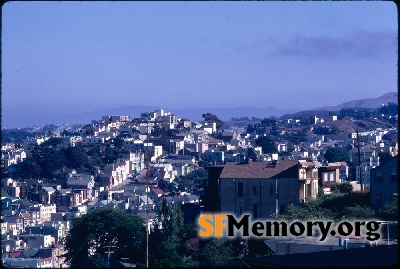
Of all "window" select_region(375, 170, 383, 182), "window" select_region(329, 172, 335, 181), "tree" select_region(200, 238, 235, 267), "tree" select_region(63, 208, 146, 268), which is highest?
"window" select_region(375, 170, 383, 182)

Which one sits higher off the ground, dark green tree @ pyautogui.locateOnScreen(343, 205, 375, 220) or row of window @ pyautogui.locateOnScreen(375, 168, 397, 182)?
row of window @ pyautogui.locateOnScreen(375, 168, 397, 182)

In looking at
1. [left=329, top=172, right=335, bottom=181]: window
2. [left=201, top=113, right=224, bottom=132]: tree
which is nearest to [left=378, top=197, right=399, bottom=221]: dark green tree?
[left=329, top=172, right=335, bottom=181]: window

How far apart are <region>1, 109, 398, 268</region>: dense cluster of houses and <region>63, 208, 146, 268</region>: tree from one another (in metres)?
0.68

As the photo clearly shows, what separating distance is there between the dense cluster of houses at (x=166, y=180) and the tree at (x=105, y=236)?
68 cm

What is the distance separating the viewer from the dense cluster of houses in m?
11.2

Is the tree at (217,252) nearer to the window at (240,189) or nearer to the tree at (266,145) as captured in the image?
the window at (240,189)

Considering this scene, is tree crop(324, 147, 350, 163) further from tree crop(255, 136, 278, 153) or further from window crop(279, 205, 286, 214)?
window crop(279, 205, 286, 214)

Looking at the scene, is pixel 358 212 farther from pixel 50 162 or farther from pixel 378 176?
pixel 50 162

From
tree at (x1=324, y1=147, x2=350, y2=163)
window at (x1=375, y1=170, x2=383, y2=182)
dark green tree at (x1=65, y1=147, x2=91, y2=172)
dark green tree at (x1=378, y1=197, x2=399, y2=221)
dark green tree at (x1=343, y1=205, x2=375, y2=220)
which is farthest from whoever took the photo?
dark green tree at (x1=65, y1=147, x2=91, y2=172)

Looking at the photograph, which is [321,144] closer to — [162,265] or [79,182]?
[79,182]

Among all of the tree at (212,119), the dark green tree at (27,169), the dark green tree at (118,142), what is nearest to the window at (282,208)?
the dark green tree at (27,169)

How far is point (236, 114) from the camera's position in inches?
3967

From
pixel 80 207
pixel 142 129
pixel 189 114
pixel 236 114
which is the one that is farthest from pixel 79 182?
pixel 236 114

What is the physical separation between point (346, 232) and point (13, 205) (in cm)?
2925
